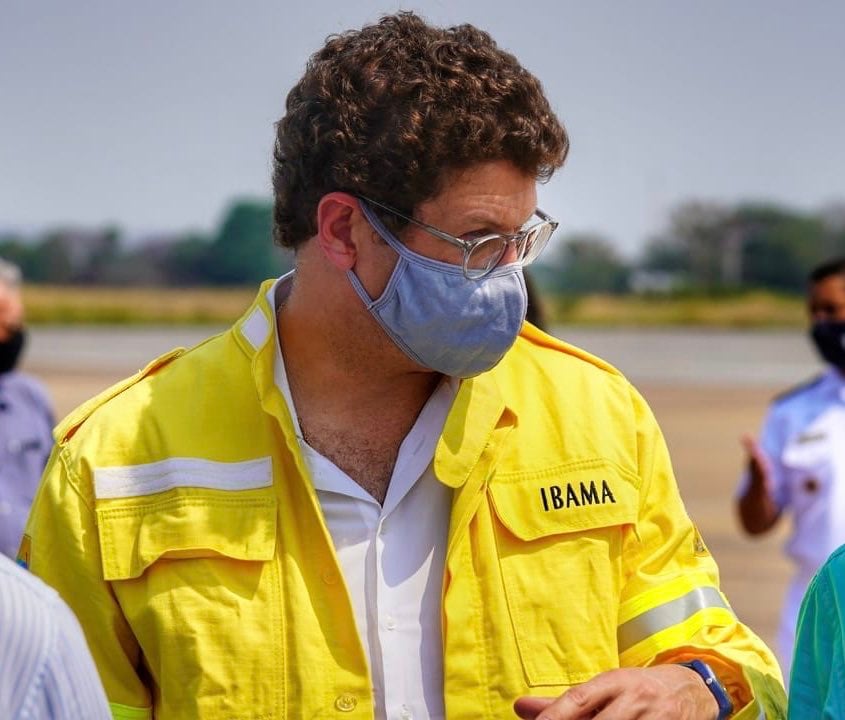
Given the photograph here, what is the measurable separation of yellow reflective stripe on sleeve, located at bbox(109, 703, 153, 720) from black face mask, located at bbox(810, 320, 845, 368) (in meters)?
3.68

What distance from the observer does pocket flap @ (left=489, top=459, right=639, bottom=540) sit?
241 cm

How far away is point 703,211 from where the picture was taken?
1399 inches

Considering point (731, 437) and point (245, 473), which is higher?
point (245, 473)

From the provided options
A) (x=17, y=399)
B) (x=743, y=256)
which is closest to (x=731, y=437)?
(x=17, y=399)

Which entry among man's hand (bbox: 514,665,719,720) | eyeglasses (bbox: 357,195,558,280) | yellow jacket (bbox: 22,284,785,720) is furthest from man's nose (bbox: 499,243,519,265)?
man's hand (bbox: 514,665,719,720)

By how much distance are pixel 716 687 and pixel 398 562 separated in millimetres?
580

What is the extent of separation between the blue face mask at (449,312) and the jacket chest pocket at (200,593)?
382 millimetres

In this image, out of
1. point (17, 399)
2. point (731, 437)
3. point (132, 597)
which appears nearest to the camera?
point (132, 597)

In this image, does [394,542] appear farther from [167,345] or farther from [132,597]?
[167,345]

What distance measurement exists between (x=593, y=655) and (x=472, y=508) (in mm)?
329

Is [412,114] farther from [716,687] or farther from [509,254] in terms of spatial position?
[716,687]

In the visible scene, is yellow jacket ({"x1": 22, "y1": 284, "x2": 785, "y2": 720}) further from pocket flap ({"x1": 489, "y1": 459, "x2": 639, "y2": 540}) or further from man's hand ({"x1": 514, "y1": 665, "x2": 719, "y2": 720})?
man's hand ({"x1": 514, "y1": 665, "x2": 719, "y2": 720})

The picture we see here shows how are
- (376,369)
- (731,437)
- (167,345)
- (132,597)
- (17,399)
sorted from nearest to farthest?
(132,597) → (376,369) → (17,399) → (731,437) → (167,345)

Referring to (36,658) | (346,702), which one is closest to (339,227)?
(346,702)
